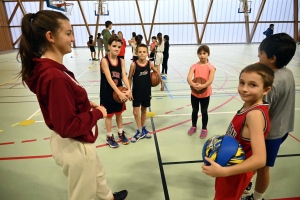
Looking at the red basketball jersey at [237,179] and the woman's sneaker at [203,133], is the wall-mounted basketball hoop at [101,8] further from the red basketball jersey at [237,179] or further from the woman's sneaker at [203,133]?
the red basketball jersey at [237,179]

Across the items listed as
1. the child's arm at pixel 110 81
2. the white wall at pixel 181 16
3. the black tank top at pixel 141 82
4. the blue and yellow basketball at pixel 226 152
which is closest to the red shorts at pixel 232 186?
the blue and yellow basketball at pixel 226 152

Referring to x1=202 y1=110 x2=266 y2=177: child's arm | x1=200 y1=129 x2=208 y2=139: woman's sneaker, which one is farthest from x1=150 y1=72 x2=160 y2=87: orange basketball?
x1=202 y1=110 x2=266 y2=177: child's arm

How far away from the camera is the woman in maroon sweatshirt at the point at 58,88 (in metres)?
1.17

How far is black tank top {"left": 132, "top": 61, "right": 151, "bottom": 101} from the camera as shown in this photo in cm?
311

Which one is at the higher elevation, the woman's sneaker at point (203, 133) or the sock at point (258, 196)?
the sock at point (258, 196)

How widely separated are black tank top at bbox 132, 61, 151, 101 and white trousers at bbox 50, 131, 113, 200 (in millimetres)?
1776

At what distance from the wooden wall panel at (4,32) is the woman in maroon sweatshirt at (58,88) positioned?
2242 centimetres

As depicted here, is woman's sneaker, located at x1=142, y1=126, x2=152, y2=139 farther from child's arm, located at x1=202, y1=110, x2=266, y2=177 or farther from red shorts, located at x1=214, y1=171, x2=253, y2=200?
child's arm, located at x1=202, y1=110, x2=266, y2=177

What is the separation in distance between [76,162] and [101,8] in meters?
21.0

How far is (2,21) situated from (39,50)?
23.3 metres

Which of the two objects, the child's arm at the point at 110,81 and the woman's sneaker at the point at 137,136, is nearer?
the child's arm at the point at 110,81

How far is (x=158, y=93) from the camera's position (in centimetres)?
590

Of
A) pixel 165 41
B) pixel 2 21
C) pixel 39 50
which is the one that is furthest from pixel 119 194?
pixel 2 21

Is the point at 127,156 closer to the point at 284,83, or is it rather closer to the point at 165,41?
the point at 284,83
